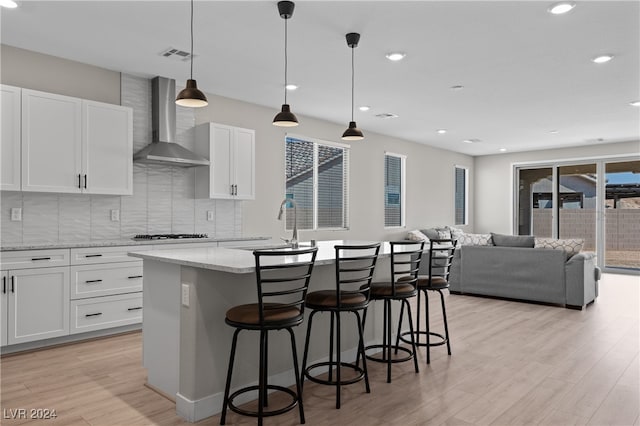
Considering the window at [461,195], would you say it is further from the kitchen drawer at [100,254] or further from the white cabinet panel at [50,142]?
the white cabinet panel at [50,142]

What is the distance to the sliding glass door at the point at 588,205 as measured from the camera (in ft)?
30.1

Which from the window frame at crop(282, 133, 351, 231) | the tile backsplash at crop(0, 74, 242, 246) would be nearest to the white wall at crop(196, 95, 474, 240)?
the window frame at crop(282, 133, 351, 231)

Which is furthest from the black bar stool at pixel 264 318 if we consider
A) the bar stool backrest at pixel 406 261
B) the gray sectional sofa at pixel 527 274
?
the gray sectional sofa at pixel 527 274

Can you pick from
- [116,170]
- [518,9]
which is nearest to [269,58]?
[116,170]

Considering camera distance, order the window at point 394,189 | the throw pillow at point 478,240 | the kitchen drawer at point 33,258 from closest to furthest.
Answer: the kitchen drawer at point 33,258
the throw pillow at point 478,240
the window at point 394,189

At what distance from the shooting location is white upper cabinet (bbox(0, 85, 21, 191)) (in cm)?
388

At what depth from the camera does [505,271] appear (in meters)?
6.22

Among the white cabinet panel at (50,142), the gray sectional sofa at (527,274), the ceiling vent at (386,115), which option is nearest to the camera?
the white cabinet panel at (50,142)

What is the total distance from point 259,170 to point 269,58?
6.87ft

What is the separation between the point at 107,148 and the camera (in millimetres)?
4535

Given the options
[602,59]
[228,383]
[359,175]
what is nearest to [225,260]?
[228,383]

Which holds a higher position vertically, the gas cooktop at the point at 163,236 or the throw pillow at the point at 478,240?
the gas cooktop at the point at 163,236

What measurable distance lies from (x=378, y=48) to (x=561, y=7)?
150 cm

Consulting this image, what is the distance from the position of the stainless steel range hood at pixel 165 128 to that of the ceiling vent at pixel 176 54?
71 cm
